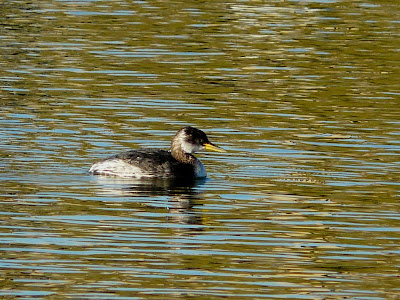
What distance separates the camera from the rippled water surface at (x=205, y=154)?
38.9 ft

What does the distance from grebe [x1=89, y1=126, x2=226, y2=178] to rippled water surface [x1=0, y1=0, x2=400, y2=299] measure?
0.20 metres

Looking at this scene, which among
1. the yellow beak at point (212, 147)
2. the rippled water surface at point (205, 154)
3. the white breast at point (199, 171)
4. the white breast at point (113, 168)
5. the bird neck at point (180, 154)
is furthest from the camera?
the yellow beak at point (212, 147)

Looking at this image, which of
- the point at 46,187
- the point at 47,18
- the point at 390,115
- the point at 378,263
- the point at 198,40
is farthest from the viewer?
the point at 47,18

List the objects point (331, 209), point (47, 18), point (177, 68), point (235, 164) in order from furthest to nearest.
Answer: point (47, 18) → point (177, 68) → point (235, 164) → point (331, 209)

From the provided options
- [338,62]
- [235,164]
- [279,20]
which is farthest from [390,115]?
[279,20]

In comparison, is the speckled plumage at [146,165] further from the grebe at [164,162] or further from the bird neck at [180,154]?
the bird neck at [180,154]

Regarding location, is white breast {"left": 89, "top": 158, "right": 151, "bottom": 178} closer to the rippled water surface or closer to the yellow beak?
the rippled water surface

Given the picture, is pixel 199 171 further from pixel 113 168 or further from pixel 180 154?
pixel 113 168

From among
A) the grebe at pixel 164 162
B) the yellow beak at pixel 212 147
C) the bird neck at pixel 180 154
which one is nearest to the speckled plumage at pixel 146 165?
the grebe at pixel 164 162

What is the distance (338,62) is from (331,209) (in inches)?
559

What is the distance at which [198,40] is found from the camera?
32.0 metres

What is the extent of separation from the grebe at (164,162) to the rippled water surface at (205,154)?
20 centimetres

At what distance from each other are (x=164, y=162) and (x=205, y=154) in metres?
2.37

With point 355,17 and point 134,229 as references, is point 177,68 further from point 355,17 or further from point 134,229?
point 134,229
